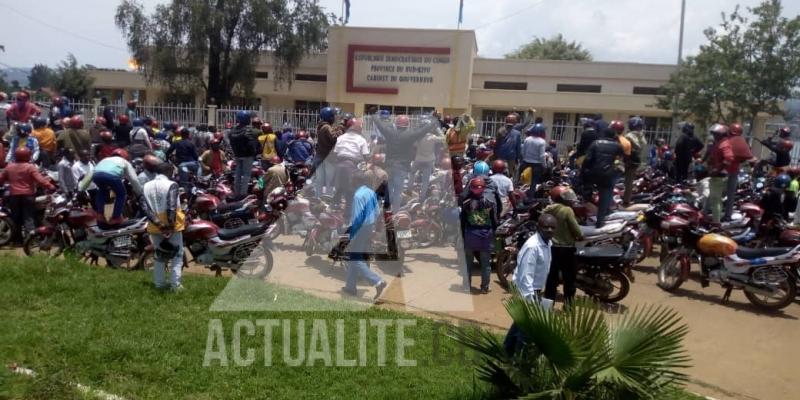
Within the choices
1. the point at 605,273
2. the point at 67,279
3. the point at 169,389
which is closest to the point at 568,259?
the point at 605,273

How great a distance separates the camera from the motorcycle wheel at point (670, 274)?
296 inches

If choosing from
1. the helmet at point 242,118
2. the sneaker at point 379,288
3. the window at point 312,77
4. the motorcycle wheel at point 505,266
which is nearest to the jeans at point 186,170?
the helmet at point 242,118

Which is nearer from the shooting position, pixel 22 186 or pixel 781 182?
pixel 22 186

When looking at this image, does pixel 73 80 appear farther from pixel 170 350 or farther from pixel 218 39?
pixel 170 350

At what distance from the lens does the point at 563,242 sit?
20.4 feet

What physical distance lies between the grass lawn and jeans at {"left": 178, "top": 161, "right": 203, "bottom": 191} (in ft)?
15.1

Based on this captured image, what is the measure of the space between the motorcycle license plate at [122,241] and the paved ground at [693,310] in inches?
71.6

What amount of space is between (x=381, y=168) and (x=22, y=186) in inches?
196

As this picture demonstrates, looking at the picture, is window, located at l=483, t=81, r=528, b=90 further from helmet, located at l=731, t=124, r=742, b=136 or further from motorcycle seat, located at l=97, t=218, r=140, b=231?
motorcycle seat, located at l=97, t=218, r=140, b=231

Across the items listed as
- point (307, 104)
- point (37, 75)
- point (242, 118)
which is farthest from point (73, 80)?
point (242, 118)

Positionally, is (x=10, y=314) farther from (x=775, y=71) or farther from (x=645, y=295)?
(x=775, y=71)

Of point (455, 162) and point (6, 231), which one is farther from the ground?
point (455, 162)

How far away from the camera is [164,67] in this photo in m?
29.2

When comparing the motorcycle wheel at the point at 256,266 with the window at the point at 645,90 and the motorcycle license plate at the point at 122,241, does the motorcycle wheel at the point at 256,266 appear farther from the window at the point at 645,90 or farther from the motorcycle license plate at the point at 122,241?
the window at the point at 645,90
